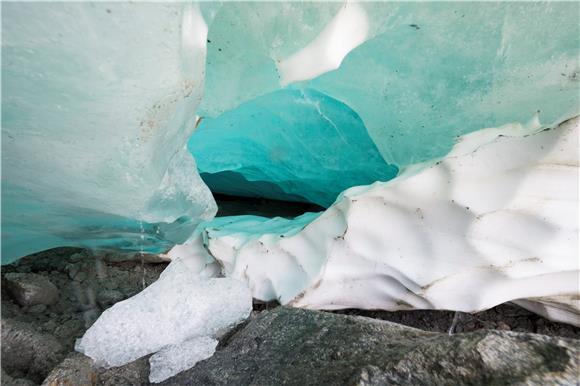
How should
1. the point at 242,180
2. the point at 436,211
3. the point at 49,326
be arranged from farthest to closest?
the point at 242,180
the point at 49,326
the point at 436,211

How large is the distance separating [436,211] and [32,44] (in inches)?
35.8

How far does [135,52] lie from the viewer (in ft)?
2.72

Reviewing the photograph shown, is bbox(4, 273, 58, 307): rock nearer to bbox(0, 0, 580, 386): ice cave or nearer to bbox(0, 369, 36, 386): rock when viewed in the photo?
bbox(0, 0, 580, 386): ice cave

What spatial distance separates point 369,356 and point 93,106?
2.21ft

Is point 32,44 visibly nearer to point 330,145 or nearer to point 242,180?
point 330,145

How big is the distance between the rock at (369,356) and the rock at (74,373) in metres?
0.16

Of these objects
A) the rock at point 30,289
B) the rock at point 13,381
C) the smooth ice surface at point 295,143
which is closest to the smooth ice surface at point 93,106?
the rock at point 30,289

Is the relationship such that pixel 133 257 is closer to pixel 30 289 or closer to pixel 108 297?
pixel 108 297

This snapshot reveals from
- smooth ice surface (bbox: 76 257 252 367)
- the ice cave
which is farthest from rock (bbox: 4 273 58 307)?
smooth ice surface (bbox: 76 257 252 367)

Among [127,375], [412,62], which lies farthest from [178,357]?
[412,62]

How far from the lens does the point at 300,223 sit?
5.18ft

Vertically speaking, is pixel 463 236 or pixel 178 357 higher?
pixel 463 236

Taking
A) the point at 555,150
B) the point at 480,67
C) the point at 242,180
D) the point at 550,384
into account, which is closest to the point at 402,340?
the point at 550,384

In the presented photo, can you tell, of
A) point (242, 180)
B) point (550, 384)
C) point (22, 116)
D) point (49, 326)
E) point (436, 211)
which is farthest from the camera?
point (242, 180)
